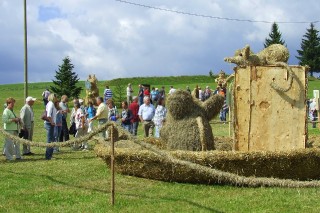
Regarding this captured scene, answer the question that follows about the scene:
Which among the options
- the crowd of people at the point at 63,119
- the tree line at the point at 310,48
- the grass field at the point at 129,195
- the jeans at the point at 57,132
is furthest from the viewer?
the tree line at the point at 310,48

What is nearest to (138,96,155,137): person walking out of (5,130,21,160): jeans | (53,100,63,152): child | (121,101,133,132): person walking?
(121,101,133,132): person walking

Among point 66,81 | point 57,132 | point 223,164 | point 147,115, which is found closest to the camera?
point 223,164

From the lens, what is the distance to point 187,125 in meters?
12.3

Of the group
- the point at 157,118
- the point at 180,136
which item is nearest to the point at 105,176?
the point at 180,136

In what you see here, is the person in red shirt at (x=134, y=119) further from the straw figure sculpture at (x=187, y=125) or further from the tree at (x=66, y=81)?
the tree at (x=66, y=81)

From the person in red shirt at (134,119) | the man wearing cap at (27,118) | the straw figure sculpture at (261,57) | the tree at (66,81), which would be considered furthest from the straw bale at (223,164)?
the tree at (66,81)

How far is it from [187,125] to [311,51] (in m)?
64.5

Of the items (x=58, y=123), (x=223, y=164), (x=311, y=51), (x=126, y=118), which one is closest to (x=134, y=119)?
(x=126, y=118)

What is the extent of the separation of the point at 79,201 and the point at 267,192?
Result: 10.6 ft

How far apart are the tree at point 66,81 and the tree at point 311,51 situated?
111ft

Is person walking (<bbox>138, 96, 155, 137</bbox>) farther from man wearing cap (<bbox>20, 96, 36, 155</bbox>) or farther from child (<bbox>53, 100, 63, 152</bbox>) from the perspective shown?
man wearing cap (<bbox>20, 96, 36, 155</bbox>)

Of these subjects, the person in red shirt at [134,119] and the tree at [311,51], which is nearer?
the person in red shirt at [134,119]

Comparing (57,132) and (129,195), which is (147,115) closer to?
(57,132)

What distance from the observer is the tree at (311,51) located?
73000 millimetres
